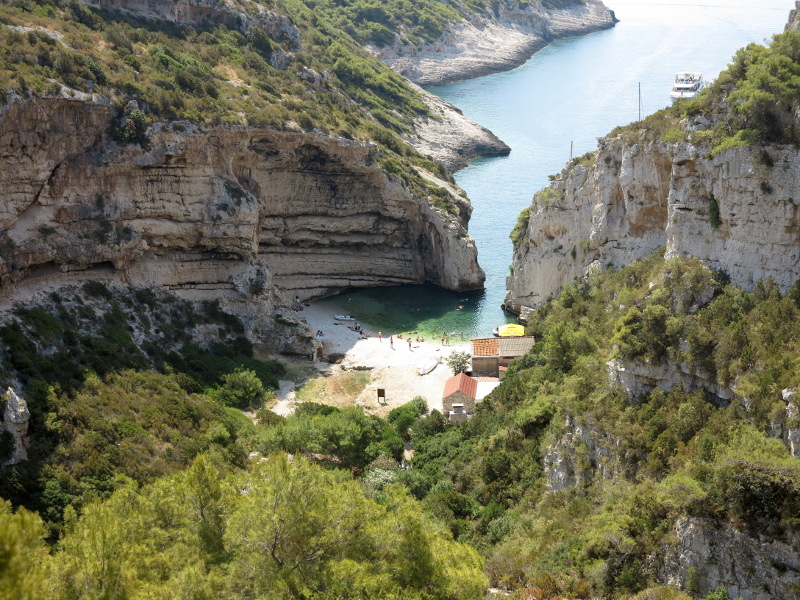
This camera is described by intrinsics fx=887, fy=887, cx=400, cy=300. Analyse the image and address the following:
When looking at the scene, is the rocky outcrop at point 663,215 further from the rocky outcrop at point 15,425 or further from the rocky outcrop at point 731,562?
the rocky outcrop at point 15,425

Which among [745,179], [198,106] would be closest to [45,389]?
[198,106]

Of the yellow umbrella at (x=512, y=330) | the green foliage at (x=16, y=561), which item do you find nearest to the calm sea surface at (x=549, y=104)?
the yellow umbrella at (x=512, y=330)

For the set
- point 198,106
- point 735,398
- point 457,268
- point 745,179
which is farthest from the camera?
point 457,268

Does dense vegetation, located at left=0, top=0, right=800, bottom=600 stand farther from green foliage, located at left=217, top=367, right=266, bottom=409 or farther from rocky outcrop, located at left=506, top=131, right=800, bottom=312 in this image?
rocky outcrop, located at left=506, top=131, right=800, bottom=312

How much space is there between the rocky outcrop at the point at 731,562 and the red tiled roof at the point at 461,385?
2407 centimetres

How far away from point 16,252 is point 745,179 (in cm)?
3493

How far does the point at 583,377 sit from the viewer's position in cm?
Answer: 3450

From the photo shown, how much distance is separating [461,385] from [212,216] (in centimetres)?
1996

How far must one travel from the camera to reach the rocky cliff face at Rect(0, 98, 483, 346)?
47.7m

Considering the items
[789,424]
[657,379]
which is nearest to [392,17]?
[657,379]

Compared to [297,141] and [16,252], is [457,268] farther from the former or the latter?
[16,252]

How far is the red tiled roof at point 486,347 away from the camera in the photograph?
172ft

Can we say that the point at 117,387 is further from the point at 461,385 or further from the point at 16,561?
the point at 16,561

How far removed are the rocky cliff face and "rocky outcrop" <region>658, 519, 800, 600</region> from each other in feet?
115
